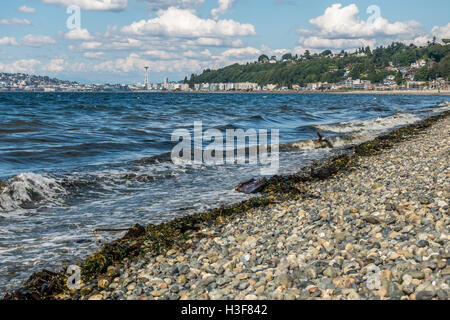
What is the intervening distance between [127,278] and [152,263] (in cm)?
61

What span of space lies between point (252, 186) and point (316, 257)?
6.51 meters

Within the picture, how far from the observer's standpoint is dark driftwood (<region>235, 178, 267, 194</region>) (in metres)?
11.8

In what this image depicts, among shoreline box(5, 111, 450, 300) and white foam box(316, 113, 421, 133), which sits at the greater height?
white foam box(316, 113, 421, 133)

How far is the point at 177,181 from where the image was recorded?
13.8 m

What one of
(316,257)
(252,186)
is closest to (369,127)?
(252,186)

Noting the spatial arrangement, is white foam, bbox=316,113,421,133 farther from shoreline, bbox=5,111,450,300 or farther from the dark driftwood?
the dark driftwood

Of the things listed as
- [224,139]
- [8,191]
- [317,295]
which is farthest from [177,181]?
[224,139]

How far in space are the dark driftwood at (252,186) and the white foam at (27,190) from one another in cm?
533

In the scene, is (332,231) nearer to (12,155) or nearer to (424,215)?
(424,215)

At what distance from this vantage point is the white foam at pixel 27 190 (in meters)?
11.0

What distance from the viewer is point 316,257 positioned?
561 cm

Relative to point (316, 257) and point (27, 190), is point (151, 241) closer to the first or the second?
point (316, 257)

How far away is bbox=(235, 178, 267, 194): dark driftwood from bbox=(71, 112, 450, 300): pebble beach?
2.52m

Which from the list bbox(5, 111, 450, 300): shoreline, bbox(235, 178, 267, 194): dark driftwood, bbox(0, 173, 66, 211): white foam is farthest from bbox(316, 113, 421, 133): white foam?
bbox(0, 173, 66, 211): white foam
